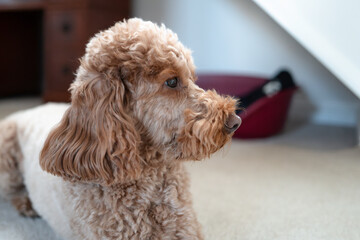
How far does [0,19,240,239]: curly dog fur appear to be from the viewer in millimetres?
773

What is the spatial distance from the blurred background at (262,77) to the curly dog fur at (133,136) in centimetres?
19

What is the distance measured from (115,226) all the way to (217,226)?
39 cm

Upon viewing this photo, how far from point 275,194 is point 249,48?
5.14 ft

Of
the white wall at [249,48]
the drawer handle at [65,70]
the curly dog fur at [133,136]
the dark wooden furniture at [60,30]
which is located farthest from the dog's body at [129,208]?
the white wall at [249,48]

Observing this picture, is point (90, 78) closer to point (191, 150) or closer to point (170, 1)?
point (191, 150)

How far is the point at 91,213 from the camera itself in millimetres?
850

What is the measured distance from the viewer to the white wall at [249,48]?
2611mm

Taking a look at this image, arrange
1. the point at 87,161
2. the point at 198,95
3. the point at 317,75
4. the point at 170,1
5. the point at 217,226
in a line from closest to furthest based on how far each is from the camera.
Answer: the point at 87,161 → the point at 198,95 → the point at 217,226 → the point at 317,75 → the point at 170,1

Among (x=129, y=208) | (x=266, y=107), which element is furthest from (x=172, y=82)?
(x=266, y=107)

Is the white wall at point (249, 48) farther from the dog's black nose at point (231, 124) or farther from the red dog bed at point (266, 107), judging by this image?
the dog's black nose at point (231, 124)

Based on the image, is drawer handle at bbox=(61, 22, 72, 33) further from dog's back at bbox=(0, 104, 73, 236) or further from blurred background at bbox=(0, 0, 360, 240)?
dog's back at bbox=(0, 104, 73, 236)

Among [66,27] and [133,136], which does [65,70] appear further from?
[133,136]

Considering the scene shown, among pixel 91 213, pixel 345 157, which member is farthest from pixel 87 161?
pixel 345 157

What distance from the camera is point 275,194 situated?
1381mm
